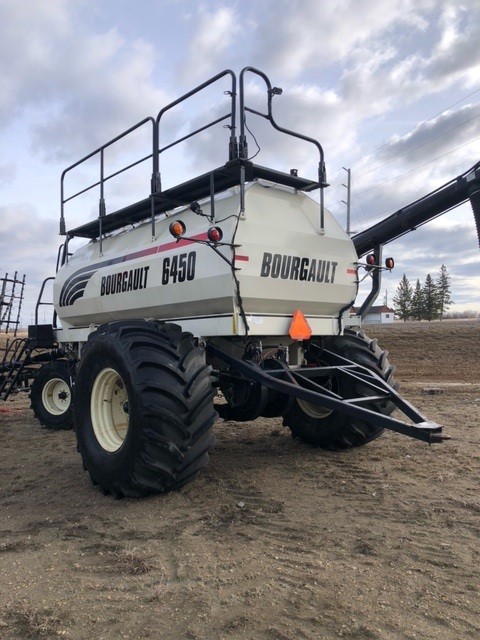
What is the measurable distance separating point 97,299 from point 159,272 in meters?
1.54

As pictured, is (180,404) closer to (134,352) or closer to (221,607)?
(134,352)

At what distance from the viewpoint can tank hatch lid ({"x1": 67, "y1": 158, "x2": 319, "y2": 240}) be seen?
5305 millimetres

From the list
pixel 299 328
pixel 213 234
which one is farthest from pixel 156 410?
pixel 299 328

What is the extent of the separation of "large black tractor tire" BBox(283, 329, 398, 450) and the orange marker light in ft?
2.12

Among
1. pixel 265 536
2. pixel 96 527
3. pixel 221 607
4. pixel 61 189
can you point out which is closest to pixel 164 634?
pixel 221 607

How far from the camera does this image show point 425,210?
805cm

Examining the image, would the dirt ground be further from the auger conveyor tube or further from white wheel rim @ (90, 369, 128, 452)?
the auger conveyor tube

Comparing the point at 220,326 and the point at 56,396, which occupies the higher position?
the point at 220,326

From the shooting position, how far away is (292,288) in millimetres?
5543

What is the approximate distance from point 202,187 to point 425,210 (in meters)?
3.95

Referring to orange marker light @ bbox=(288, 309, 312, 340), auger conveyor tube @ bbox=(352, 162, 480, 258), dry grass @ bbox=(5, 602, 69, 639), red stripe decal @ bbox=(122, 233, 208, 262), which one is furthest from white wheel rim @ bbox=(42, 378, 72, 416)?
dry grass @ bbox=(5, 602, 69, 639)

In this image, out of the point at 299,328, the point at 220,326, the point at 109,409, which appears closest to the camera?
the point at 220,326

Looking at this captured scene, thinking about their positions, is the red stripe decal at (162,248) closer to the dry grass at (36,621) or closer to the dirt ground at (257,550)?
the dirt ground at (257,550)

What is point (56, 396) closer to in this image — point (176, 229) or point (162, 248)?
point (162, 248)
